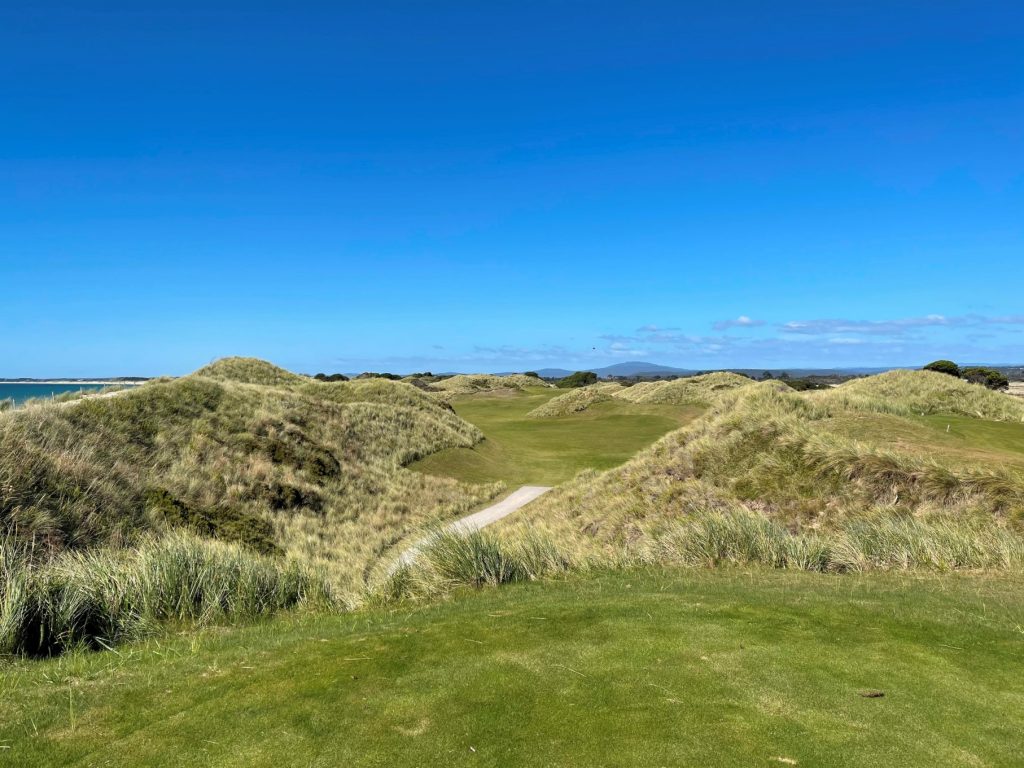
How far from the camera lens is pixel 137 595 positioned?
28.7 feet

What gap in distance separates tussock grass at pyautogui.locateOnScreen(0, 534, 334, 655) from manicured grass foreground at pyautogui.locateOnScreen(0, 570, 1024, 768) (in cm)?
107

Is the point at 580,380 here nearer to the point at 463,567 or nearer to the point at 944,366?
the point at 944,366

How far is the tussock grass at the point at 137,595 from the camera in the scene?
7621 mm

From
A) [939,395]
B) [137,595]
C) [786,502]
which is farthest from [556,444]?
[137,595]

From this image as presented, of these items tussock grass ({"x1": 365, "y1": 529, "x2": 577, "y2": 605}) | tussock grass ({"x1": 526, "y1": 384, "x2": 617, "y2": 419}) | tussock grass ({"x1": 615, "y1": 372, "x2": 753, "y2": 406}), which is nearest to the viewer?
tussock grass ({"x1": 365, "y1": 529, "x2": 577, "y2": 605})

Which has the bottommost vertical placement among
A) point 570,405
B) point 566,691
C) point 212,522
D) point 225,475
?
point 212,522

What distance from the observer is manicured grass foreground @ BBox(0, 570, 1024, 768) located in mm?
3973

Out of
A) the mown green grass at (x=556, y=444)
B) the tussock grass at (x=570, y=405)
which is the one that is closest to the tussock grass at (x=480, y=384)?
the tussock grass at (x=570, y=405)

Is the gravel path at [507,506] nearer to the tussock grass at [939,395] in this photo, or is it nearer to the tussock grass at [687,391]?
the tussock grass at [939,395]

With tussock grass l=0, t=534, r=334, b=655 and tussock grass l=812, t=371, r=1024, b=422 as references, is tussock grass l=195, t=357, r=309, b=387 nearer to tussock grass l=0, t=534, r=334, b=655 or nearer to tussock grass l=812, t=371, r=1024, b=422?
tussock grass l=0, t=534, r=334, b=655

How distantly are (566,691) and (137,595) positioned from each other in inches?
281

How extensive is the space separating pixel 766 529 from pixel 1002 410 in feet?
108

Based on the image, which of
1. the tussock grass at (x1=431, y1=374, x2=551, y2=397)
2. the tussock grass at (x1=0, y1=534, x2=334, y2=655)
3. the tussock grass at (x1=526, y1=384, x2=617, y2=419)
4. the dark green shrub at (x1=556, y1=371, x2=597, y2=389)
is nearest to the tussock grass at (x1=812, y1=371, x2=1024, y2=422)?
the tussock grass at (x1=526, y1=384, x2=617, y2=419)

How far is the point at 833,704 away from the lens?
452 cm
